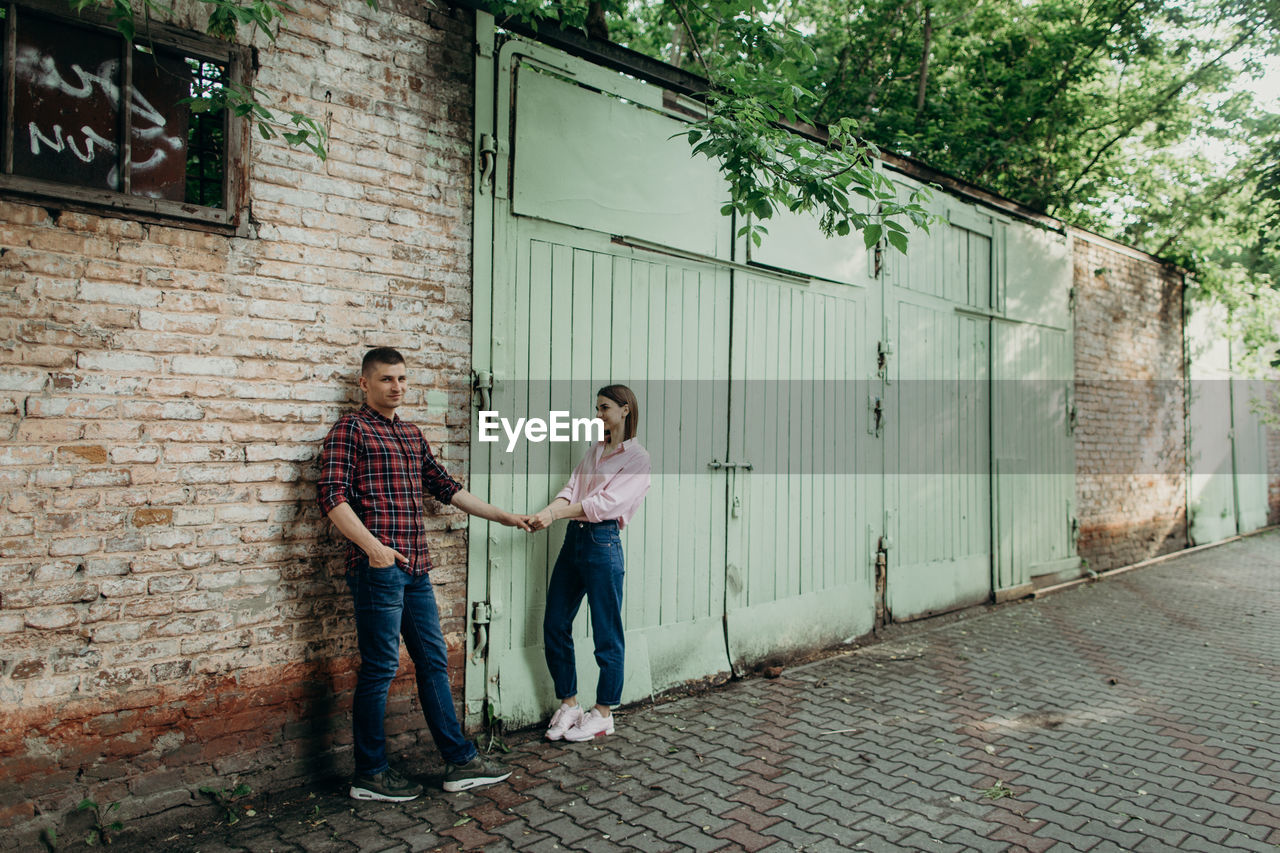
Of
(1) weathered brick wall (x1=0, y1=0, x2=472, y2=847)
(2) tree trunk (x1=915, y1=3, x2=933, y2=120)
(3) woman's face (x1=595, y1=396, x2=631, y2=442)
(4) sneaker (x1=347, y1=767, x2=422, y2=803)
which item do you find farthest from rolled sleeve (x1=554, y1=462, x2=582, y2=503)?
(2) tree trunk (x1=915, y1=3, x2=933, y2=120)

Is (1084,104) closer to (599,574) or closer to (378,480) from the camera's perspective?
(599,574)

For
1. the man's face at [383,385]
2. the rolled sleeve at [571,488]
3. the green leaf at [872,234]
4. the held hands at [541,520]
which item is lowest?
the held hands at [541,520]

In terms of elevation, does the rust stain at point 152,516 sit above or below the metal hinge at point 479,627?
above

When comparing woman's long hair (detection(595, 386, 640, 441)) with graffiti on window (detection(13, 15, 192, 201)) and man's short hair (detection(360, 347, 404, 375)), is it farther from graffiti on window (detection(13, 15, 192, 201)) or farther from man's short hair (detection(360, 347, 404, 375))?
graffiti on window (detection(13, 15, 192, 201))

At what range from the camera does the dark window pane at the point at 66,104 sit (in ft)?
9.82

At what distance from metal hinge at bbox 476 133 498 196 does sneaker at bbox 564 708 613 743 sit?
113 inches

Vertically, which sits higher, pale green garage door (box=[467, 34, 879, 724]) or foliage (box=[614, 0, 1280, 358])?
foliage (box=[614, 0, 1280, 358])

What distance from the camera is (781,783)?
12.4 ft

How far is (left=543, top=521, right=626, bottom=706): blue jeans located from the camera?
4285 millimetres

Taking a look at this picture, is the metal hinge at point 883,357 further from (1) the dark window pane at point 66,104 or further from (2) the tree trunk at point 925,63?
(1) the dark window pane at point 66,104

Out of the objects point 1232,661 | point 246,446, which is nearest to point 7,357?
point 246,446

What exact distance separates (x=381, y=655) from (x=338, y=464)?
0.85m

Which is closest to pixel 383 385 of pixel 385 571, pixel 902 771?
pixel 385 571

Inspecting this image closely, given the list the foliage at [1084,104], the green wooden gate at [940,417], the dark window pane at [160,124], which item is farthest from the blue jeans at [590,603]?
the foliage at [1084,104]
